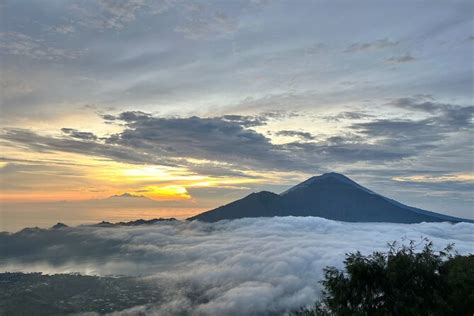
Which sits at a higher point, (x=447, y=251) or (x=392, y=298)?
(x=447, y=251)

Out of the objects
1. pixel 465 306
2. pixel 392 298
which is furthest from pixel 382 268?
pixel 465 306

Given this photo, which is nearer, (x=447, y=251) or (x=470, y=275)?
(x=470, y=275)

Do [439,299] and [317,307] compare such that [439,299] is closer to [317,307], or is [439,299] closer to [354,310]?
[354,310]

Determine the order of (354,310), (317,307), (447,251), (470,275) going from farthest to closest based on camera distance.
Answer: (317,307), (447,251), (354,310), (470,275)

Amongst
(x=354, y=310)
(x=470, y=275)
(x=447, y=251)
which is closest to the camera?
Answer: (x=470, y=275)

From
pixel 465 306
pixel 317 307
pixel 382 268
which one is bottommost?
pixel 317 307

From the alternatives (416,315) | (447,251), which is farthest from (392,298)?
(447,251)
